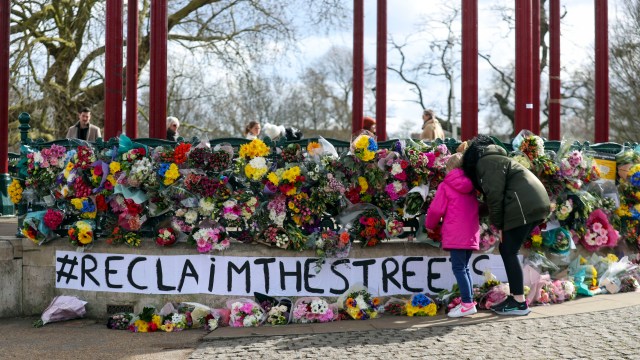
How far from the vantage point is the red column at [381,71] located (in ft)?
40.6

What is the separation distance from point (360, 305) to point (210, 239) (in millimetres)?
1606

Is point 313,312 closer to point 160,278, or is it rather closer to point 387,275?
point 387,275

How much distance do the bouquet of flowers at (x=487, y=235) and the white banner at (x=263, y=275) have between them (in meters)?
0.42

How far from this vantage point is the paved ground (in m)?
5.54

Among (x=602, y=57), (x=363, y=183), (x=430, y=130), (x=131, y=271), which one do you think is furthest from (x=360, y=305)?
(x=602, y=57)

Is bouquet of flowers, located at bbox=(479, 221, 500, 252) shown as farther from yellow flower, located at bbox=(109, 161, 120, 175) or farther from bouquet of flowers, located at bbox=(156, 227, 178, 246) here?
yellow flower, located at bbox=(109, 161, 120, 175)

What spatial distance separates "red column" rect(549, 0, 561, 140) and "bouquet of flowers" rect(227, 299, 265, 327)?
281 inches

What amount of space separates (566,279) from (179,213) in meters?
4.12

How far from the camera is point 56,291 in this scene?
7.62 meters

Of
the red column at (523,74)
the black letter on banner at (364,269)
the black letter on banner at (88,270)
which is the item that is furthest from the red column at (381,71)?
the black letter on banner at (88,270)

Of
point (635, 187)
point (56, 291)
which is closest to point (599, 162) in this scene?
point (635, 187)

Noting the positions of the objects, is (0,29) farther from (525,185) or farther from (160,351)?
(525,185)

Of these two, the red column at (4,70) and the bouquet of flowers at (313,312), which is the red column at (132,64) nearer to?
the red column at (4,70)

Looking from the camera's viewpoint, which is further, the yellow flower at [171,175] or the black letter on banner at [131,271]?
the black letter on banner at [131,271]
